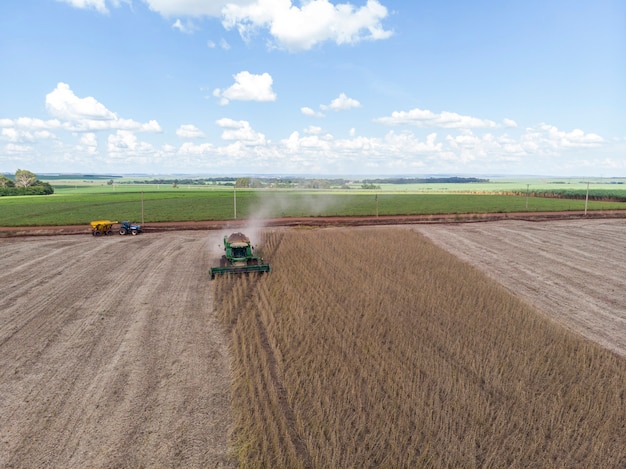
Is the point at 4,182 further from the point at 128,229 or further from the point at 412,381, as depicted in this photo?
the point at 412,381

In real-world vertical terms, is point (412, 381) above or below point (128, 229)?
below

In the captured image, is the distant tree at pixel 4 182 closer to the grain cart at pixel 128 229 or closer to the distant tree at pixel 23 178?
the distant tree at pixel 23 178

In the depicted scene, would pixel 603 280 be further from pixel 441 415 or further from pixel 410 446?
pixel 410 446

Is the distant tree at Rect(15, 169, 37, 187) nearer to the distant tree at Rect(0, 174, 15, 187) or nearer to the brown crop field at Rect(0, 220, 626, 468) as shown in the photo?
the distant tree at Rect(0, 174, 15, 187)

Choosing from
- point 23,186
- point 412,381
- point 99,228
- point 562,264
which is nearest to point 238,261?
point 412,381

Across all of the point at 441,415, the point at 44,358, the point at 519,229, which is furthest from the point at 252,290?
the point at 519,229

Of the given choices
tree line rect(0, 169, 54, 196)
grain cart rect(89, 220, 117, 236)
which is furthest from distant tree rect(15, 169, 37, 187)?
grain cart rect(89, 220, 117, 236)

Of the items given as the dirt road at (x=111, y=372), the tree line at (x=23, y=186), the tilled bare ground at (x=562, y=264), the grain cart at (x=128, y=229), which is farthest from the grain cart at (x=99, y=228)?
the tree line at (x=23, y=186)
